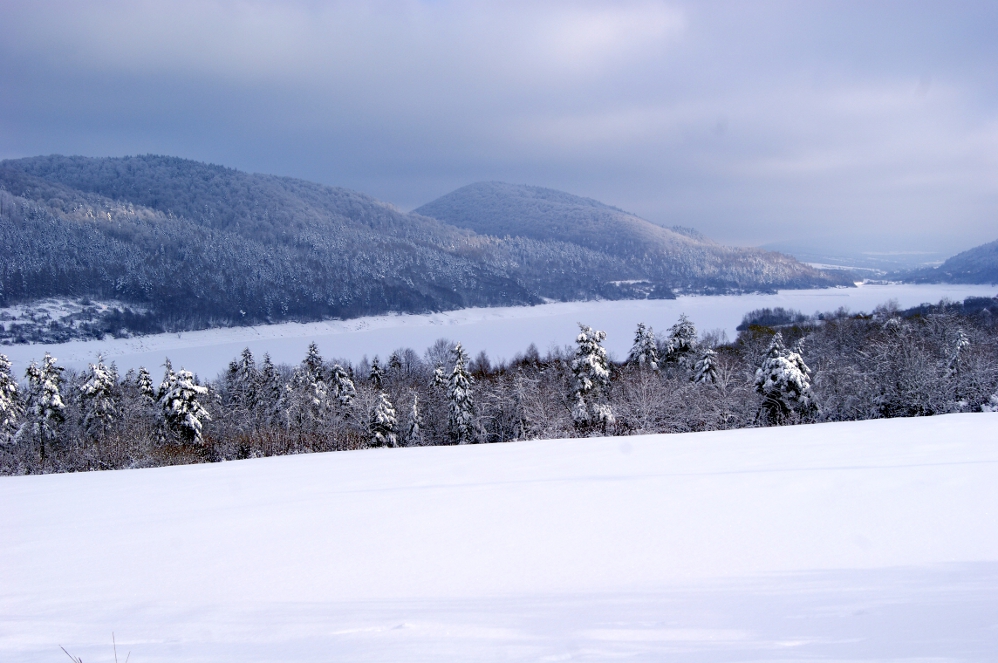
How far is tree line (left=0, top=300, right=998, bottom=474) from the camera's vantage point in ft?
90.4

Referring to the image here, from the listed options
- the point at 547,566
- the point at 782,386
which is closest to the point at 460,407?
the point at 782,386

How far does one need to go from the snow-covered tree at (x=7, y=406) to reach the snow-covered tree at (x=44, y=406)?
78 cm

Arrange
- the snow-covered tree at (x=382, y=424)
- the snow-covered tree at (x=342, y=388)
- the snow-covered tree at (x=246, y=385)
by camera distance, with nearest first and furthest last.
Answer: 1. the snow-covered tree at (x=382, y=424)
2. the snow-covered tree at (x=342, y=388)
3. the snow-covered tree at (x=246, y=385)

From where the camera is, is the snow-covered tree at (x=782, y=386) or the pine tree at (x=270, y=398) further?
the pine tree at (x=270, y=398)

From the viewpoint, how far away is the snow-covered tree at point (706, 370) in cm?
3591

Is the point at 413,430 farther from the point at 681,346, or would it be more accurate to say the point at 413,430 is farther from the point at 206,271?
the point at 206,271

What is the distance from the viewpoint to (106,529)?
23.2ft

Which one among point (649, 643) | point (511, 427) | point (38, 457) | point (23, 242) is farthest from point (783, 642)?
point (23, 242)

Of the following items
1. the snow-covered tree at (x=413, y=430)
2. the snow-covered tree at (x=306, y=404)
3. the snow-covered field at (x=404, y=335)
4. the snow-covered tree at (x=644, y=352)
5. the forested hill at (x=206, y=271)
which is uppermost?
the forested hill at (x=206, y=271)

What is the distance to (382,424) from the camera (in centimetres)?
3269

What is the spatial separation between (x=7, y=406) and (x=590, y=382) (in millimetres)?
33892

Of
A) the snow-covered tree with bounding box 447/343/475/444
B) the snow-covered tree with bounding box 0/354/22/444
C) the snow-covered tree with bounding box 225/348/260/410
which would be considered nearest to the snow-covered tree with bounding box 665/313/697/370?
the snow-covered tree with bounding box 447/343/475/444

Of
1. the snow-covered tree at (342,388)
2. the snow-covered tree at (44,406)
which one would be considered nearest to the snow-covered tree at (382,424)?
the snow-covered tree at (342,388)

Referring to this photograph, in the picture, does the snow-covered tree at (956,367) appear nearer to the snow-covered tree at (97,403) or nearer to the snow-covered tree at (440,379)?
the snow-covered tree at (440,379)
